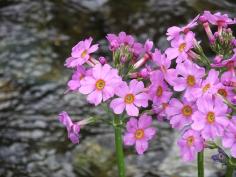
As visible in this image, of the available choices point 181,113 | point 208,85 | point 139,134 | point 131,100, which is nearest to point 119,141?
point 139,134

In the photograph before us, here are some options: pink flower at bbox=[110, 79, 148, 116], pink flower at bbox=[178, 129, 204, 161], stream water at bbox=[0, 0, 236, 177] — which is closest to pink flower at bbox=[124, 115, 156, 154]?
pink flower at bbox=[110, 79, 148, 116]

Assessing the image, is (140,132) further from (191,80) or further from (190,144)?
(191,80)

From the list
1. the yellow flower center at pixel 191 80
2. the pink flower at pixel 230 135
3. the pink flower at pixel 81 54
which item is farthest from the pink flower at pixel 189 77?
the pink flower at pixel 81 54

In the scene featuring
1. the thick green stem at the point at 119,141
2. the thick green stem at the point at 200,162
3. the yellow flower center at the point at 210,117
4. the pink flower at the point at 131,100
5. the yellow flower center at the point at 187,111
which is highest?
the pink flower at the point at 131,100

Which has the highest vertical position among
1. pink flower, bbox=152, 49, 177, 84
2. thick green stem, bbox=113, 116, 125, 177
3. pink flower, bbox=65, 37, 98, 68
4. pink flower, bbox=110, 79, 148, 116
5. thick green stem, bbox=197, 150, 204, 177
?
pink flower, bbox=65, 37, 98, 68

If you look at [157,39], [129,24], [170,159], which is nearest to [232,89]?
[170,159]

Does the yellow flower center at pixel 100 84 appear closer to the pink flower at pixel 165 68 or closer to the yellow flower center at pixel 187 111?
the pink flower at pixel 165 68

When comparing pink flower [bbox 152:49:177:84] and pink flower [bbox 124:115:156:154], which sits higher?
pink flower [bbox 152:49:177:84]

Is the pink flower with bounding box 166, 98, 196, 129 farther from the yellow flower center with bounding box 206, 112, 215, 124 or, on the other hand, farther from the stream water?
the stream water

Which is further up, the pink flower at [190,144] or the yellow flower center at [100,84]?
the yellow flower center at [100,84]
